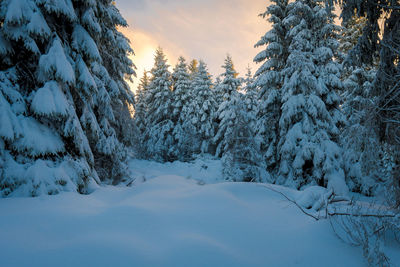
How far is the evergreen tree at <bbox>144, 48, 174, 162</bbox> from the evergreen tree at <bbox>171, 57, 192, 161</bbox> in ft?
2.00

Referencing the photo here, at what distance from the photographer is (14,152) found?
4352 millimetres

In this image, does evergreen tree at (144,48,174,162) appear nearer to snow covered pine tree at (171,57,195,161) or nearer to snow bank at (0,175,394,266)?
snow covered pine tree at (171,57,195,161)

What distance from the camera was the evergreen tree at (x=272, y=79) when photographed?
40.2 feet

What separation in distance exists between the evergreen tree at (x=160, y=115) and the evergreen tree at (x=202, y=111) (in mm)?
2376

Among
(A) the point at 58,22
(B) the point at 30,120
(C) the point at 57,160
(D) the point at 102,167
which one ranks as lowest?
(D) the point at 102,167

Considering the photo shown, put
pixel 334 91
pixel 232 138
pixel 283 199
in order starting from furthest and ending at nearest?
pixel 334 91
pixel 232 138
pixel 283 199

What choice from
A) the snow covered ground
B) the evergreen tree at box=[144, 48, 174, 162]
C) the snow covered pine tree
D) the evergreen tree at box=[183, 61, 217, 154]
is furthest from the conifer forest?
the evergreen tree at box=[183, 61, 217, 154]

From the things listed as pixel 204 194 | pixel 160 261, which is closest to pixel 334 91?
pixel 204 194

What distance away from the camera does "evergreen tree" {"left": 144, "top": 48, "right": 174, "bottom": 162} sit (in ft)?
74.7

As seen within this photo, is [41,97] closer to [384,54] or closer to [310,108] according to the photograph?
[384,54]

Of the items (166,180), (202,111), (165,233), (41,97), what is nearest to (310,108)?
(166,180)

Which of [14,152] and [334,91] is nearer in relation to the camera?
[14,152]

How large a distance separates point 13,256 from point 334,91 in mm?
13968

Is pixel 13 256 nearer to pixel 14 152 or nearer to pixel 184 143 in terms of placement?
pixel 14 152
